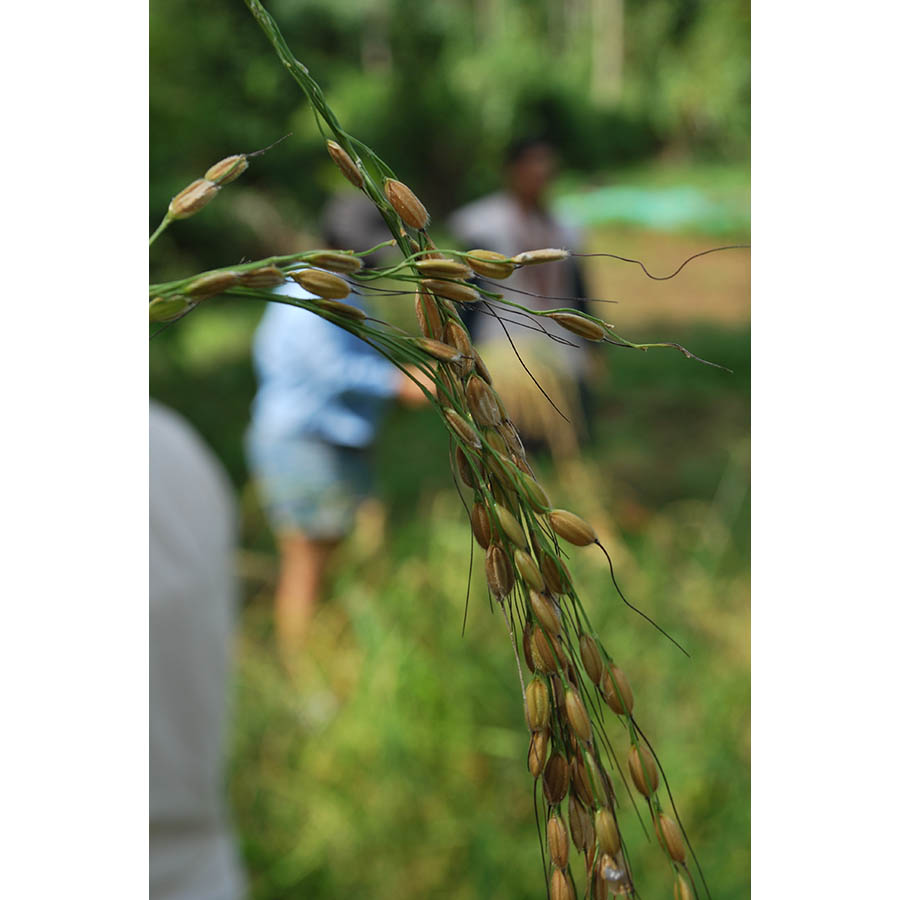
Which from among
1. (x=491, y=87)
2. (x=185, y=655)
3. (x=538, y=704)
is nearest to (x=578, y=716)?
(x=538, y=704)

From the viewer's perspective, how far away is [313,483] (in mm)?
2412

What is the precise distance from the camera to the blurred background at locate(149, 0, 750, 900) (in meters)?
1.49

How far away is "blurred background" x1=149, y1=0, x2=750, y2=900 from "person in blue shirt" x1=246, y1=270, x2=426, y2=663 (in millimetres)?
85

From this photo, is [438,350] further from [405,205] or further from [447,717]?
[447,717]

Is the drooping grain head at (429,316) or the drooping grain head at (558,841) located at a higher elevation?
the drooping grain head at (429,316)

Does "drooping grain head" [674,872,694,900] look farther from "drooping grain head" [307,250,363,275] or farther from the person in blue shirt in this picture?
the person in blue shirt

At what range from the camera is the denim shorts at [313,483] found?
2.36 metres

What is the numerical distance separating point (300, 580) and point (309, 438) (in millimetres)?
356

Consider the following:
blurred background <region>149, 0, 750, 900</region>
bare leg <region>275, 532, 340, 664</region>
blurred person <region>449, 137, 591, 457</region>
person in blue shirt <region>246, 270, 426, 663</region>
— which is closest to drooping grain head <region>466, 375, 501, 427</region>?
blurred background <region>149, 0, 750, 900</region>

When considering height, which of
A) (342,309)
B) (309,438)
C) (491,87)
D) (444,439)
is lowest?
(309,438)

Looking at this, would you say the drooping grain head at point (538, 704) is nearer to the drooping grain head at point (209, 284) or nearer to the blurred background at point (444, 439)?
the drooping grain head at point (209, 284)

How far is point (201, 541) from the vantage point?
32.7 inches

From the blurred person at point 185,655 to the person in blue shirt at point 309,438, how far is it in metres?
1.10

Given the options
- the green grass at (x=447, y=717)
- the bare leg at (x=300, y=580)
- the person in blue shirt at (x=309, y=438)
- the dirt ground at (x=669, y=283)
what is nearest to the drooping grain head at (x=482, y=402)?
the green grass at (x=447, y=717)
